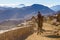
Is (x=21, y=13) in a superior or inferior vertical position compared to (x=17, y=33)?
inferior

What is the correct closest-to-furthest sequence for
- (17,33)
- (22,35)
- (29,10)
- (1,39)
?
(1,39) < (17,33) < (22,35) < (29,10)

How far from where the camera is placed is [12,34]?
804 inches

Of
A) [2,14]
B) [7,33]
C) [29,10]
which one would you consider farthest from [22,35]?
[29,10]

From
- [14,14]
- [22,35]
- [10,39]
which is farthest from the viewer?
[14,14]

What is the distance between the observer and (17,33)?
2289cm

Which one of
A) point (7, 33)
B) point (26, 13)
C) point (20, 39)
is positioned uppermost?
point (7, 33)

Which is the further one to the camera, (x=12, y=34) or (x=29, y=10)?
(x=29, y=10)

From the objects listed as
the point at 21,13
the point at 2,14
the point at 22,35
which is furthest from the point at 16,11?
the point at 22,35

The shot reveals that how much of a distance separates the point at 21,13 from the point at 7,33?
161 m

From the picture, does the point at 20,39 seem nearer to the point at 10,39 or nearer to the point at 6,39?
the point at 10,39

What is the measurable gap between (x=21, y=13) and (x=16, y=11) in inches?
310

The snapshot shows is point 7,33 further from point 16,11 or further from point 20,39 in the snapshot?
point 16,11

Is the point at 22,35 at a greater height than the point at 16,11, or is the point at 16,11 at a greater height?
the point at 22,35

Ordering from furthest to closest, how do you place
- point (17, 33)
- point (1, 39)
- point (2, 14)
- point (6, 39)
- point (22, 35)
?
point (2, 14)
point (22, 35)
point (17, 33)
point (6, 39)
point (1, 39)
